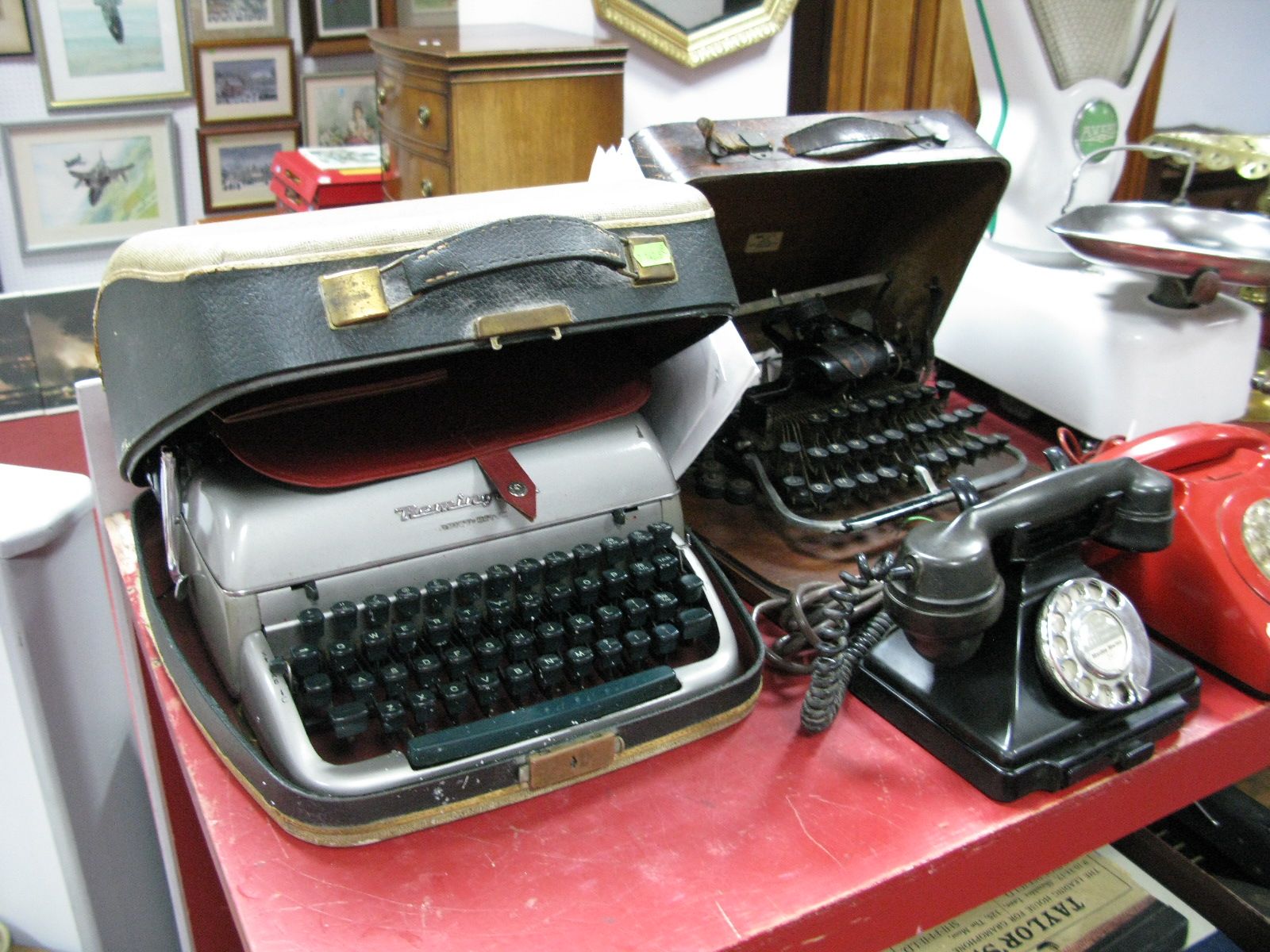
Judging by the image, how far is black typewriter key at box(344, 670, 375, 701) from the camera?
28.7 inches

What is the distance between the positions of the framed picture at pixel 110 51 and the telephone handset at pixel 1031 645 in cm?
211

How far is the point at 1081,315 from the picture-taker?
1183 millimetres

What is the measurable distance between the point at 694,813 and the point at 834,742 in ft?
0.46

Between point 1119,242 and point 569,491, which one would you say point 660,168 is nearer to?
point 569,491

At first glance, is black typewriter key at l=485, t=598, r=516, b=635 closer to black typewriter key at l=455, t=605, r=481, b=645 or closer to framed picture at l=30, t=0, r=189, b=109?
black typewriter key at l=455, t=605, r=481, b=645

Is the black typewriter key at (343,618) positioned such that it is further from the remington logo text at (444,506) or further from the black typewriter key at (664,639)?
the black typewriter key at (664,639)

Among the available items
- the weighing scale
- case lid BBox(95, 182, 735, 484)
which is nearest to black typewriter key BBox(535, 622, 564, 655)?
case lid BBox(95, 182, 735, 484)

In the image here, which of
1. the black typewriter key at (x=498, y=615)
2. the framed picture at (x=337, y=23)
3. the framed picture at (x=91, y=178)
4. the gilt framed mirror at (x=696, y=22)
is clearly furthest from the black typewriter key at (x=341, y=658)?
the framed picture at (x=337, y=23)

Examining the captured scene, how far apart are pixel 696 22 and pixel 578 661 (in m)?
1.42

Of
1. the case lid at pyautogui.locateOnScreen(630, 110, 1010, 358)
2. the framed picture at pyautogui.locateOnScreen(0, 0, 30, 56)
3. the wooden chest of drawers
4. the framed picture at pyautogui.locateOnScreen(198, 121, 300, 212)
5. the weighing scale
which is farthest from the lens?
the framed picture at pyautogui.locateOnScreen(198, 121, 300, 212)

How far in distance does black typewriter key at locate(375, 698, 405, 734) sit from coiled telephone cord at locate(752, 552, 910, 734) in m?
0.30

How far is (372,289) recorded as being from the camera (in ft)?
2.33

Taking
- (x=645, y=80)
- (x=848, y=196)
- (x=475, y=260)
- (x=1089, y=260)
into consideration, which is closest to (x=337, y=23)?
(x=645, y=80)

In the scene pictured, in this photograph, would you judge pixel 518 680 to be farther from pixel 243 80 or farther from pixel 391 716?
pixel 243 80
